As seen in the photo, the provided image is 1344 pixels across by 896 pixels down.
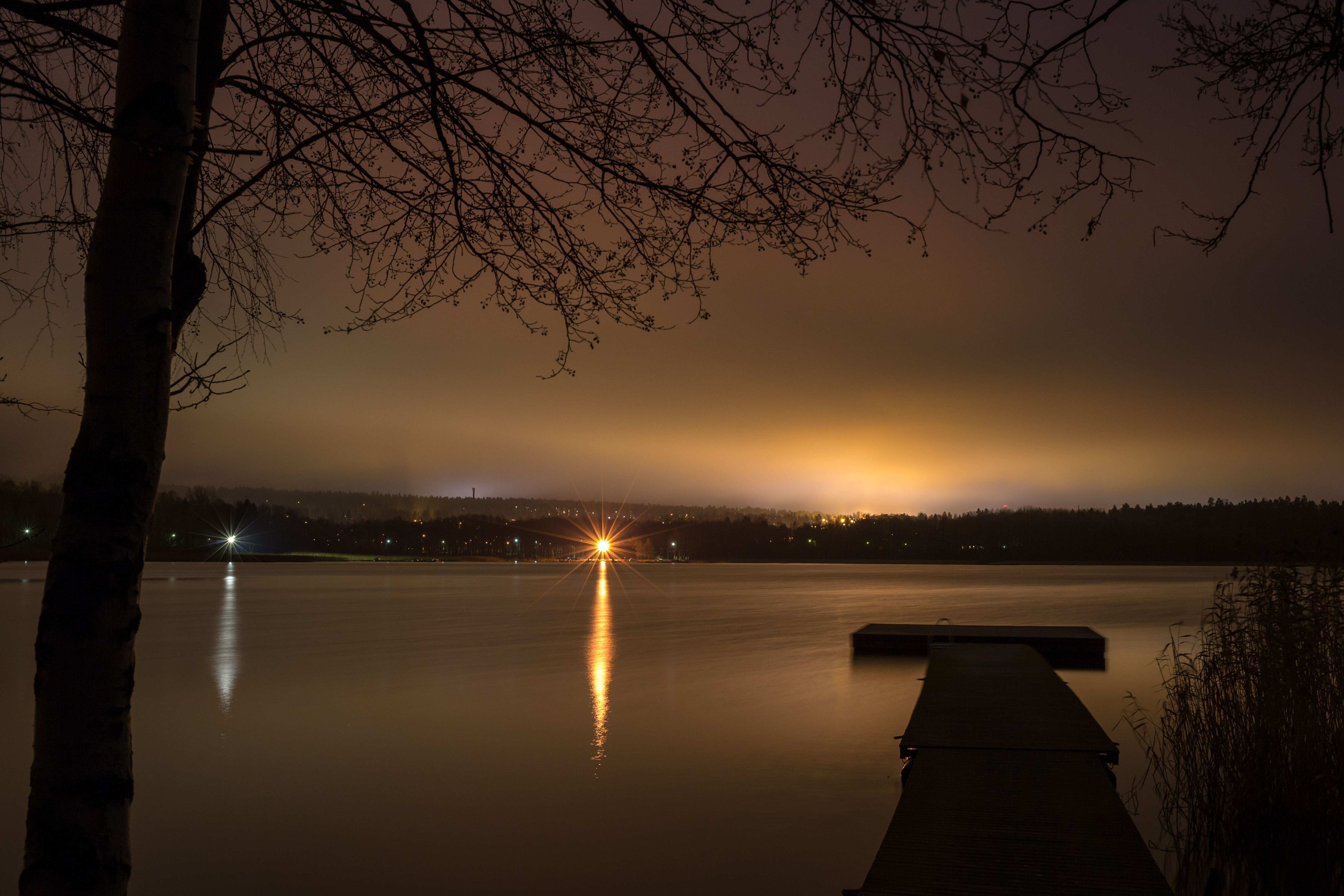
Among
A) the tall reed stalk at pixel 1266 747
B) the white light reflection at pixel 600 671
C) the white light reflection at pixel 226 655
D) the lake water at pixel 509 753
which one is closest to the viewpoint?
the tall reed stalk at pixel 1266 747

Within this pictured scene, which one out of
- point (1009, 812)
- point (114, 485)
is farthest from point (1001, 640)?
point (114, 485)

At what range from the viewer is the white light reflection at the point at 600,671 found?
1449 cm

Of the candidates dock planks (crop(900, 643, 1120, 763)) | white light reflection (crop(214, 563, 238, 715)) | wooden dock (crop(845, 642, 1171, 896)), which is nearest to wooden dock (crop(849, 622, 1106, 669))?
dock planks (crop(900, 643, 1120, 763))

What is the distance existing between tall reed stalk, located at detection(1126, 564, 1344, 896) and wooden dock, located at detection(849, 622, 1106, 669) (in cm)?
993

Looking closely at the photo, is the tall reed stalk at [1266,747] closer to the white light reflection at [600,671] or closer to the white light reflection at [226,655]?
the white light reflection at [600,671]

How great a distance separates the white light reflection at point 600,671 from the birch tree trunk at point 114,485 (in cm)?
975

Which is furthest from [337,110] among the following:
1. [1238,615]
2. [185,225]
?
[1238,615]

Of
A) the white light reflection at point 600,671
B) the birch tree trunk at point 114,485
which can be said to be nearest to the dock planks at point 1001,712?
the white light reflection at point 600,671

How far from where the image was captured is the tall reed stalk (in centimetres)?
760

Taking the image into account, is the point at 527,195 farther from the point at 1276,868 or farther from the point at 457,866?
the point at 1276,868

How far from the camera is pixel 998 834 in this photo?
634cm

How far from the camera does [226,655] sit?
81.9ft

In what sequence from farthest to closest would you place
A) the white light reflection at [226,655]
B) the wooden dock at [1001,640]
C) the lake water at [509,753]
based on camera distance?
the wooden dock at [1001,640]
the white light reflection at [226,655]
the lake water at [509,753]

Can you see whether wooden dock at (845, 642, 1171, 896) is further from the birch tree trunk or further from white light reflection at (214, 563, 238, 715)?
white light reflection at (214, 563, 238, 715)
